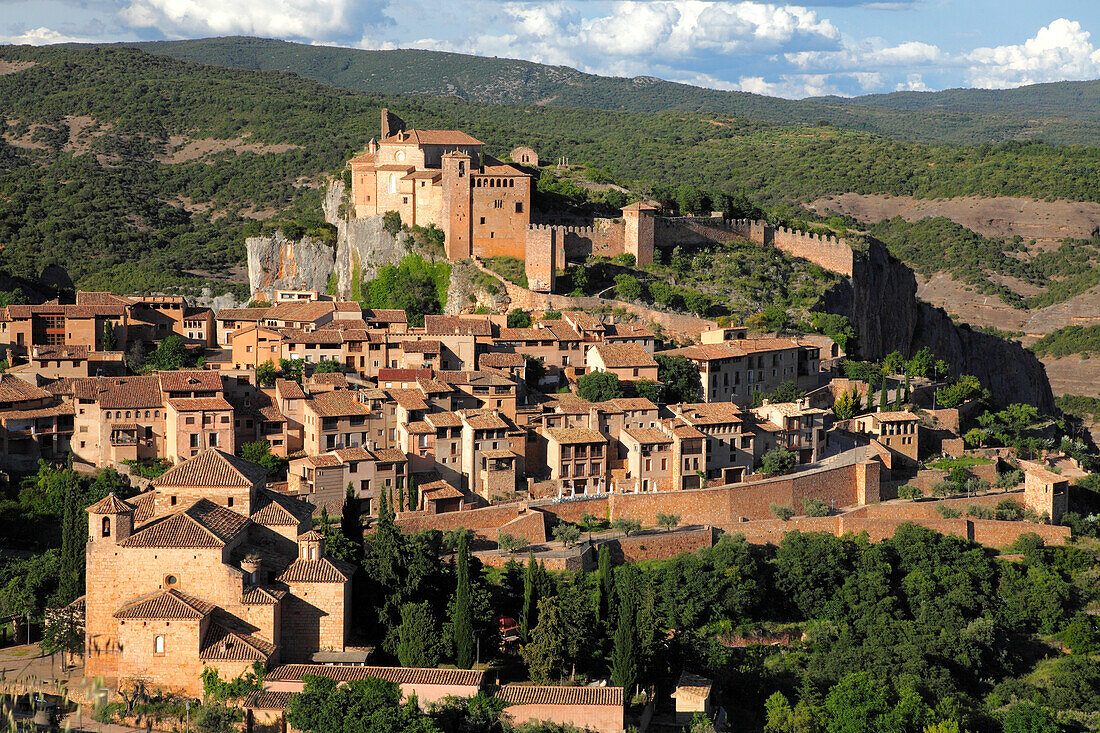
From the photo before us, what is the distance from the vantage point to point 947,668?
35625 millimetres

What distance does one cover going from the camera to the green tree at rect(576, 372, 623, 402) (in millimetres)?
43312

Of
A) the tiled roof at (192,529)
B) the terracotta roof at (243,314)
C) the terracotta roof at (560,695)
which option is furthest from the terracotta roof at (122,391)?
the terracotta roof at (560,695)

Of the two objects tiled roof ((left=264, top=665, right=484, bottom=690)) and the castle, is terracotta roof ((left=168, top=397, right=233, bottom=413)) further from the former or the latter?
the castle

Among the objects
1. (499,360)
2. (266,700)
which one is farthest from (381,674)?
(499,360)

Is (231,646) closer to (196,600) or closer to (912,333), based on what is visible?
(196,600)

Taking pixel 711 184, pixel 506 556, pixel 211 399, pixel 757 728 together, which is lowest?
pixel 757 728

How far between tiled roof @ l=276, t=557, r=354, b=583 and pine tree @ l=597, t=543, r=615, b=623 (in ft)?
21.7

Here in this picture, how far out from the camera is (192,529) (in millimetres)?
28406

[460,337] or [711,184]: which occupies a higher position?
[711,184]

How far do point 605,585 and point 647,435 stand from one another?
344 inches

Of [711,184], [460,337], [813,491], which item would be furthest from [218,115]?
[813,491]

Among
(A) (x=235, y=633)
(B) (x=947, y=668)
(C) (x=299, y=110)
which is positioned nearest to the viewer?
(A) (x=235, y=633)

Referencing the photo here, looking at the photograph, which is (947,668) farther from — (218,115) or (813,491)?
(218,115)

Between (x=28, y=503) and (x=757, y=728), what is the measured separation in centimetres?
2060
